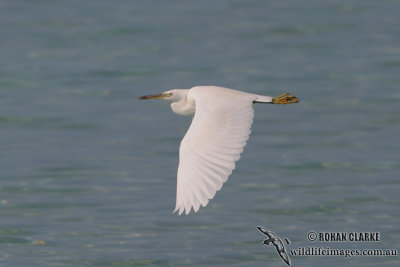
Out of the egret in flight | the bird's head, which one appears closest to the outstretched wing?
the egret in flight

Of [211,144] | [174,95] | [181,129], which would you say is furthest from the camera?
[181,129]

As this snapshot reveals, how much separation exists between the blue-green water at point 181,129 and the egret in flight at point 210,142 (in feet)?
4.67

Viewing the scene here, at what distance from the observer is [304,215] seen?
10.0 m

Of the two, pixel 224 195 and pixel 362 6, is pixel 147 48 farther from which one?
pixel 224 195

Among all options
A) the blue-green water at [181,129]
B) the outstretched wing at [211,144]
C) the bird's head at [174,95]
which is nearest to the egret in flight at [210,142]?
the outstretched wing at [211,144]

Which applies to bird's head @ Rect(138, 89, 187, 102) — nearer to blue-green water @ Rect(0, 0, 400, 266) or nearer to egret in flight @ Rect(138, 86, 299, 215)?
egret in flight @ Rect(138, 86, 299, 215)

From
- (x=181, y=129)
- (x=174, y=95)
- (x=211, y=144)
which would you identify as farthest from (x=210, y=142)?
(x=181, y=129)

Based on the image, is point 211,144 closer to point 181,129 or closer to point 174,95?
point 174,95

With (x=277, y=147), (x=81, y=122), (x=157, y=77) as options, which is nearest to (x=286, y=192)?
(x=277, y=147)

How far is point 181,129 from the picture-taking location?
42.1 feet

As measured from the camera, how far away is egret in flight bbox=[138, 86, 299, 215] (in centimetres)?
712

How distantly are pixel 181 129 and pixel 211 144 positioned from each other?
5230mm

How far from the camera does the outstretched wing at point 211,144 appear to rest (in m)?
7.11

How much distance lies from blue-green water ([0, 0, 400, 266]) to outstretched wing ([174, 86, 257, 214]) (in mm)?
1427
